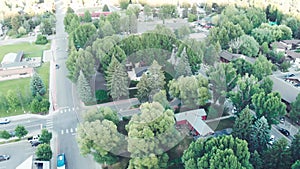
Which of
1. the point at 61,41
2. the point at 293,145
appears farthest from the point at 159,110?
the point at 61,41

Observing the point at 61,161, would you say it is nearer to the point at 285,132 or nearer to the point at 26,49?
the point at 285,132

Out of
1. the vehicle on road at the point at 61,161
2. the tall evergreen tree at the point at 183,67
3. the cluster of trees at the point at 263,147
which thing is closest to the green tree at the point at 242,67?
the tall evergreen tree at the point at 183,67

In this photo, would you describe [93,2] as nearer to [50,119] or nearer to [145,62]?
[145,62]

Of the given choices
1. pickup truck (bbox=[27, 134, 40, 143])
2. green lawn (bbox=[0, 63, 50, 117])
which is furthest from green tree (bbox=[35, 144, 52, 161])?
green lawn (bbox=[0, 63, 50, 117])

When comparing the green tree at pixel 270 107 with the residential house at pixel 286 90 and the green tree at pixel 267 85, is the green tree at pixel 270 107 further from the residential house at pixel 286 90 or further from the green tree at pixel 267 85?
the residential house at pixel 286 90

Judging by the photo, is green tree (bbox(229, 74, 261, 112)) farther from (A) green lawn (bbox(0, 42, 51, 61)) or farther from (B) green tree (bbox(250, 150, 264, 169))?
(A) green lawn (bbox(0, 42, 51, 61))

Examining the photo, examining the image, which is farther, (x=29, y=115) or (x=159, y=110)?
(x=29, y=115)

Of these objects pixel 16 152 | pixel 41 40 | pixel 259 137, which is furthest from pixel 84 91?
pixel 41 40

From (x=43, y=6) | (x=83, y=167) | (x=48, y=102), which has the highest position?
(x=43, y=6)
